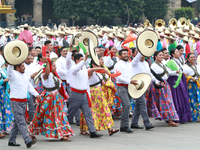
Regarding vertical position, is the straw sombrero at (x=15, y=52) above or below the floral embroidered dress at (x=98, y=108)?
above

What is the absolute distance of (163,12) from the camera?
4731 cm

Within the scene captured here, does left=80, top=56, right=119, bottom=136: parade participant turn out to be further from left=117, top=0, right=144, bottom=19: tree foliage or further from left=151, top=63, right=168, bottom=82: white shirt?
left=117, top=0, right=144, bottom=19: tree foliage

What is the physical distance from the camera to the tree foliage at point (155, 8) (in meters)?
46.6

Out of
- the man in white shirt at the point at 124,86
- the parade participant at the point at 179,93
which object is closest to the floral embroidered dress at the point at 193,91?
the parade participant at the point at 179,93

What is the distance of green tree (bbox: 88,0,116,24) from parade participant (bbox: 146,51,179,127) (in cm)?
3411

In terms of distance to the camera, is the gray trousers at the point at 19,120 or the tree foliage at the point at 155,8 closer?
the gray trousers at the point at 19,120

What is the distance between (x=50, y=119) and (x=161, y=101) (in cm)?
278

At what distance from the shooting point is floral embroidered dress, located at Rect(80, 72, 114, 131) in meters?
8.27

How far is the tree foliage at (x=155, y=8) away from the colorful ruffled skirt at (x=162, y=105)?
1498 inches

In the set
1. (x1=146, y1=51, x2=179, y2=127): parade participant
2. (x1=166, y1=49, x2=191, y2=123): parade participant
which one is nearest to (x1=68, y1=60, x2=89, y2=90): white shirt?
(x1=146, y1=51, x2=179, y2=127): parade participant

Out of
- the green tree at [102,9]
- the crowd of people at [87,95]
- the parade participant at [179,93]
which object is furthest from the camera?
the green tree at [102,9]

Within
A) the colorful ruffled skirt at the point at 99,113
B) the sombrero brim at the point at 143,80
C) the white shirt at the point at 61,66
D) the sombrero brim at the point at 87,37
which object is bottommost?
the colorful ruffled skirt at the point at 99,113

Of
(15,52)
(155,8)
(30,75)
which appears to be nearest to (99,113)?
(30,75)

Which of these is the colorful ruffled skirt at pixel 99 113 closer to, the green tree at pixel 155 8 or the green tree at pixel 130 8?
the green tree at pixel 130 8
